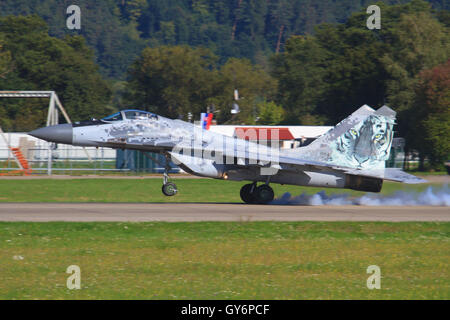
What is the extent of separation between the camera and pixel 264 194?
22062 mm

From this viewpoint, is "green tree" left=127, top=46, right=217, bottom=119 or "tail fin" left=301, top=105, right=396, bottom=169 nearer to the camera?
"tail fin" left=301, top=105, right=396, bottom=169

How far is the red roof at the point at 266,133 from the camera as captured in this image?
49.6 meters

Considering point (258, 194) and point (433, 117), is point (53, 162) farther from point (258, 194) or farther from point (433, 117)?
point (433, 117)

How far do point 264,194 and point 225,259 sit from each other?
32.1 feet

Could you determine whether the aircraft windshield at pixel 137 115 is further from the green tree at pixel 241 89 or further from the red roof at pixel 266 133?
the green tree at pixel 241 89

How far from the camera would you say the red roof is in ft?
163

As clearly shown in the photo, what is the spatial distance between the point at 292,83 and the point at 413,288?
89.8 metres

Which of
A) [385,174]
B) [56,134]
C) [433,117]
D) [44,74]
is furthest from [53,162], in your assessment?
[44,74]

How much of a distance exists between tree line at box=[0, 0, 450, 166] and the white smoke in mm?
35126

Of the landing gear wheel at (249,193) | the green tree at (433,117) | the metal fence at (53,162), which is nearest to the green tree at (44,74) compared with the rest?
the metal fence at (53,162)

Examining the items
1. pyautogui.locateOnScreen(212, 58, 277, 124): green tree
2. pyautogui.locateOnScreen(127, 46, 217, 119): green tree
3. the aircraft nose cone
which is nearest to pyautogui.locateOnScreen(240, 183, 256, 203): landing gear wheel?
the aircraft nose cone

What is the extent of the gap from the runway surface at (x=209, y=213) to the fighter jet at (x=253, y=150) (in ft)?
3.58

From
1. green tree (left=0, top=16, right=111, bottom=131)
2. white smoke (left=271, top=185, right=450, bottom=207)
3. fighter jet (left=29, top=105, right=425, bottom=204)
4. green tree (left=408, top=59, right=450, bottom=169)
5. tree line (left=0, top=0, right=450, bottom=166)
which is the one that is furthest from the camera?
green tree (left=0, top=16, right=111, bottom=131)

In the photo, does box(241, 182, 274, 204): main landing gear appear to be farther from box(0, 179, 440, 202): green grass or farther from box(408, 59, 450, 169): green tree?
box(408, 59, 450, 169): green tree
